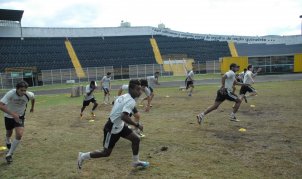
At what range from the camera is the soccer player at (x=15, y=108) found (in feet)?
24.5

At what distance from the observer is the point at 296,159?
6.96m

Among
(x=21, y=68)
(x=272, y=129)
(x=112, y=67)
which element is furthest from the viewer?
(x=112, y=67)

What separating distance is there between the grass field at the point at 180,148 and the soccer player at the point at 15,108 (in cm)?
50

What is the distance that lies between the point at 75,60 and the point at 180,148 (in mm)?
41124

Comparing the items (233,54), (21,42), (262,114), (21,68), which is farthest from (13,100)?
(233,54)

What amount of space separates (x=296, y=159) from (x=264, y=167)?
3.21 feet

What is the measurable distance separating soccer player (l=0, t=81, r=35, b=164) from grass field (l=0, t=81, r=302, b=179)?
50cm

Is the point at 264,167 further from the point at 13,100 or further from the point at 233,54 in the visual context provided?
the point at 233,54

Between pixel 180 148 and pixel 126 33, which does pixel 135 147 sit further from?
pixel 126 33

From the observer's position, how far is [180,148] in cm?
820

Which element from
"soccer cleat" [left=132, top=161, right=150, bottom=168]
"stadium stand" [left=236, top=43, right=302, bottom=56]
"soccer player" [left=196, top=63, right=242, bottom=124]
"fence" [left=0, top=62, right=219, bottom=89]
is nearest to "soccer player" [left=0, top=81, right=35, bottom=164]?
"soccer cleat" [left=132, top=161, right=150, bottom=168]

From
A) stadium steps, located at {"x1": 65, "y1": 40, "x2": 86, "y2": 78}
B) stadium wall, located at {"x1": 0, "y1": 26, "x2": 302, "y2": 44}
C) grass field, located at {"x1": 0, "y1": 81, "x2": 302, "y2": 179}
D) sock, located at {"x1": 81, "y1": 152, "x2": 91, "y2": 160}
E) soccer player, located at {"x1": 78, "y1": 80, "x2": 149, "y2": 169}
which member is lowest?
grass field, located at {"x1": 0, "y1": 81, "x2": 302, "y2": 179}

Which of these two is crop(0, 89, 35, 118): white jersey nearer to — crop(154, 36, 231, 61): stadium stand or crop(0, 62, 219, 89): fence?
crop(0, 62, 219, 89): fence

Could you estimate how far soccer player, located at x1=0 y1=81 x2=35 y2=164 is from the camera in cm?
746
